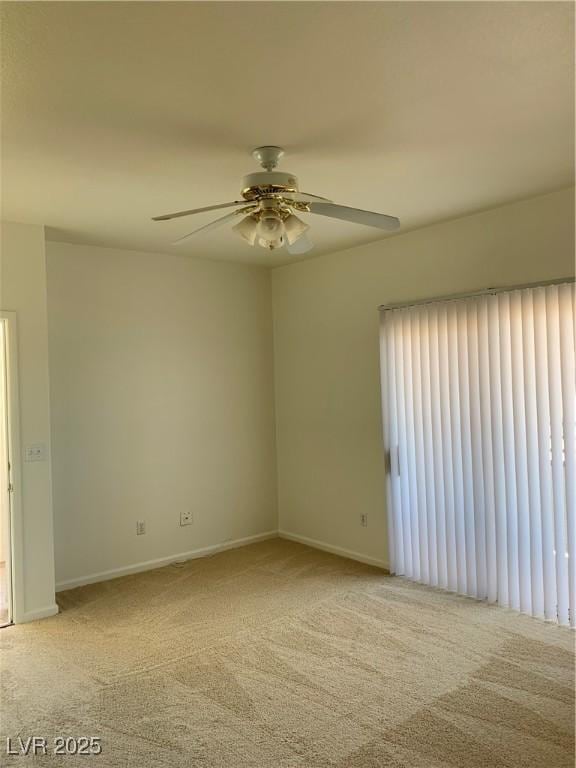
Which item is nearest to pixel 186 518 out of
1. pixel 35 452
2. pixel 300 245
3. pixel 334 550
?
pixel 334 550

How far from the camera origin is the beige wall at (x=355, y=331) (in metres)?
3.64

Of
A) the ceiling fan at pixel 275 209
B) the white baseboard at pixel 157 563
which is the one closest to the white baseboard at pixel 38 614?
the white baseboard at pixel 157 563

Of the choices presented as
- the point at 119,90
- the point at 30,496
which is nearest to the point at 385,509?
the point at 30,496

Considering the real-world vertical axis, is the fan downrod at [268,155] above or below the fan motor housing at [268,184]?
above

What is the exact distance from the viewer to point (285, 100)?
2164 mm

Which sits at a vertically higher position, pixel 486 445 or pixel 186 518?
pixel 486 445

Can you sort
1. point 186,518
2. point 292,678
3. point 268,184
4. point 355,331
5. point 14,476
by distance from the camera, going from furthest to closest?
point 186,518
point 355,331
point 14,476
point 292,678
point 268,184

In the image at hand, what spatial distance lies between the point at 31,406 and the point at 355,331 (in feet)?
8.32

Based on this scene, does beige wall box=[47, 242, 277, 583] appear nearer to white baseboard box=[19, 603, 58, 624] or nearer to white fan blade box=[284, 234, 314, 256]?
white baseboard box=[19, 603, 58, 624]

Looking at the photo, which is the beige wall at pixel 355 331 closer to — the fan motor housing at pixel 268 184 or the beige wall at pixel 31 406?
the fan motor housing at pixel 268 184

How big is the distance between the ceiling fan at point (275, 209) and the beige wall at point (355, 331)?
1364 millimetres

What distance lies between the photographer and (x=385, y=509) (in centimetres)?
459

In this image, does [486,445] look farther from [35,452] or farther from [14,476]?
[14,476]

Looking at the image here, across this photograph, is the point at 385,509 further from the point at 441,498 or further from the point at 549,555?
the point at 549,555
